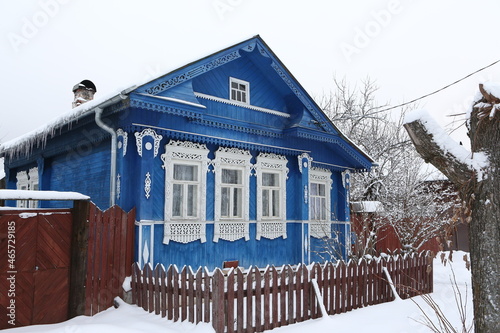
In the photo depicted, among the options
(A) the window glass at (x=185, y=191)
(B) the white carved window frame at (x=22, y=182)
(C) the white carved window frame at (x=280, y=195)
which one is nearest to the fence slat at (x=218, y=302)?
(A) the window glass at (x=185, y=191)

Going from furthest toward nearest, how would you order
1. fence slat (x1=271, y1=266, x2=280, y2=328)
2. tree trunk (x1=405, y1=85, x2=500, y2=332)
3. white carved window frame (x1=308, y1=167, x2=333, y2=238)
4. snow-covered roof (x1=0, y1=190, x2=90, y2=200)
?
white carved window frame (x1=308, y1=167, x2=333, y2=238), fence slat (x1=271, y1=266, x2=280, y2=328), snow-covered roof (x1=0, y1=190, x2=90, y2=200), tree trunk (x1=405, y1=85, x2=500, y2=332)

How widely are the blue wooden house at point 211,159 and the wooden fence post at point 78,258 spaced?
4.13 feet

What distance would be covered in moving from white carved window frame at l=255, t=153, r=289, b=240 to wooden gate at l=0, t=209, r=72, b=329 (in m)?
5.23

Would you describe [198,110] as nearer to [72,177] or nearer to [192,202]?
[192,202]

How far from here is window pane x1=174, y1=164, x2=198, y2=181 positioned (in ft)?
31.3

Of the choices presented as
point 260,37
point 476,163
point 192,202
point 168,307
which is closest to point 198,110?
point 192,202

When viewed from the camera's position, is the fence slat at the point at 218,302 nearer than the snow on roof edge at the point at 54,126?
Yes

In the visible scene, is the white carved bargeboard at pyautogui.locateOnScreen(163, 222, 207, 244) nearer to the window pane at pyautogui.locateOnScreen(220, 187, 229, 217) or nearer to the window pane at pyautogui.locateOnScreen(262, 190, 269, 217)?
the window pane at pyautogui.locateOnScreen(220, 187, 229, 217)

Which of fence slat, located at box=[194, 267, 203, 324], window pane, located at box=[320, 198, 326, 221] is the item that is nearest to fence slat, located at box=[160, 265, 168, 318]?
fence slat, located at box=[194, 267, 203, 324]

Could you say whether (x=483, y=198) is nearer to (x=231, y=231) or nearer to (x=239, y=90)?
(x=231, y=231)

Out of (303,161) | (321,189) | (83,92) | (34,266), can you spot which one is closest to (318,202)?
(321,189)

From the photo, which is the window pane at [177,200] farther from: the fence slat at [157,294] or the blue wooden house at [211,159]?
the fence slat at [157,294]

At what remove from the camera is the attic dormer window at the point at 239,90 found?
10.8 meters

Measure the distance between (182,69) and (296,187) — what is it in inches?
201
